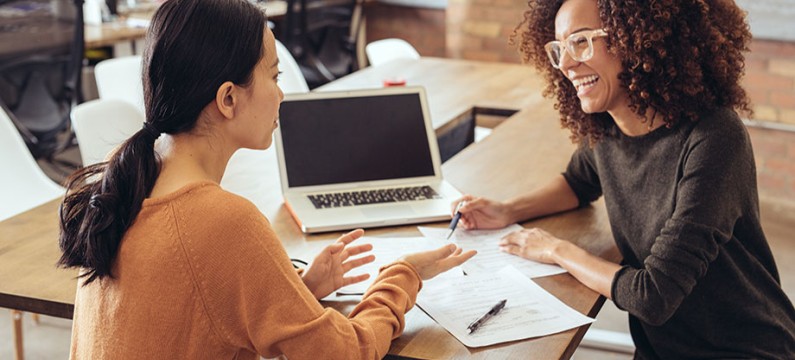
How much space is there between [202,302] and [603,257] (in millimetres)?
901

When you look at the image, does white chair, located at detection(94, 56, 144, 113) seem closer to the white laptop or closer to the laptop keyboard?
the white laptop

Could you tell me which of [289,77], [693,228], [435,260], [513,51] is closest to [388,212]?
[435,260]

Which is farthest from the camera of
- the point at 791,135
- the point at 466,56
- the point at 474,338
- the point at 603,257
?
the point at 466,56

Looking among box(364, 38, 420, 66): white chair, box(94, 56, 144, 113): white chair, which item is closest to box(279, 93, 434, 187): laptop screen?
box(94, 56, 144, 113): white chair

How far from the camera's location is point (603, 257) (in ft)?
6.20

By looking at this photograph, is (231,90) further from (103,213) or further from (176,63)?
(103,213)

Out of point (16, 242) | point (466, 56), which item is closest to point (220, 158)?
point (16, 242)

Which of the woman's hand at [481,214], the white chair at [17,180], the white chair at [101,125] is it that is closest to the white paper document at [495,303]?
the woman's hand at [481,214]

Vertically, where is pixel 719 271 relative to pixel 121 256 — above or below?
below

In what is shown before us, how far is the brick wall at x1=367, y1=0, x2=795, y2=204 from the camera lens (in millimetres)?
4418

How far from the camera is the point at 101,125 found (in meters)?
2.79

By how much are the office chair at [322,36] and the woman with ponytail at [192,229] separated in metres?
3.99

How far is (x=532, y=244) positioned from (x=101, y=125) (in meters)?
1.47

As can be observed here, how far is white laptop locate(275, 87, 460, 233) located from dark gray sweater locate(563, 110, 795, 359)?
412 mm
